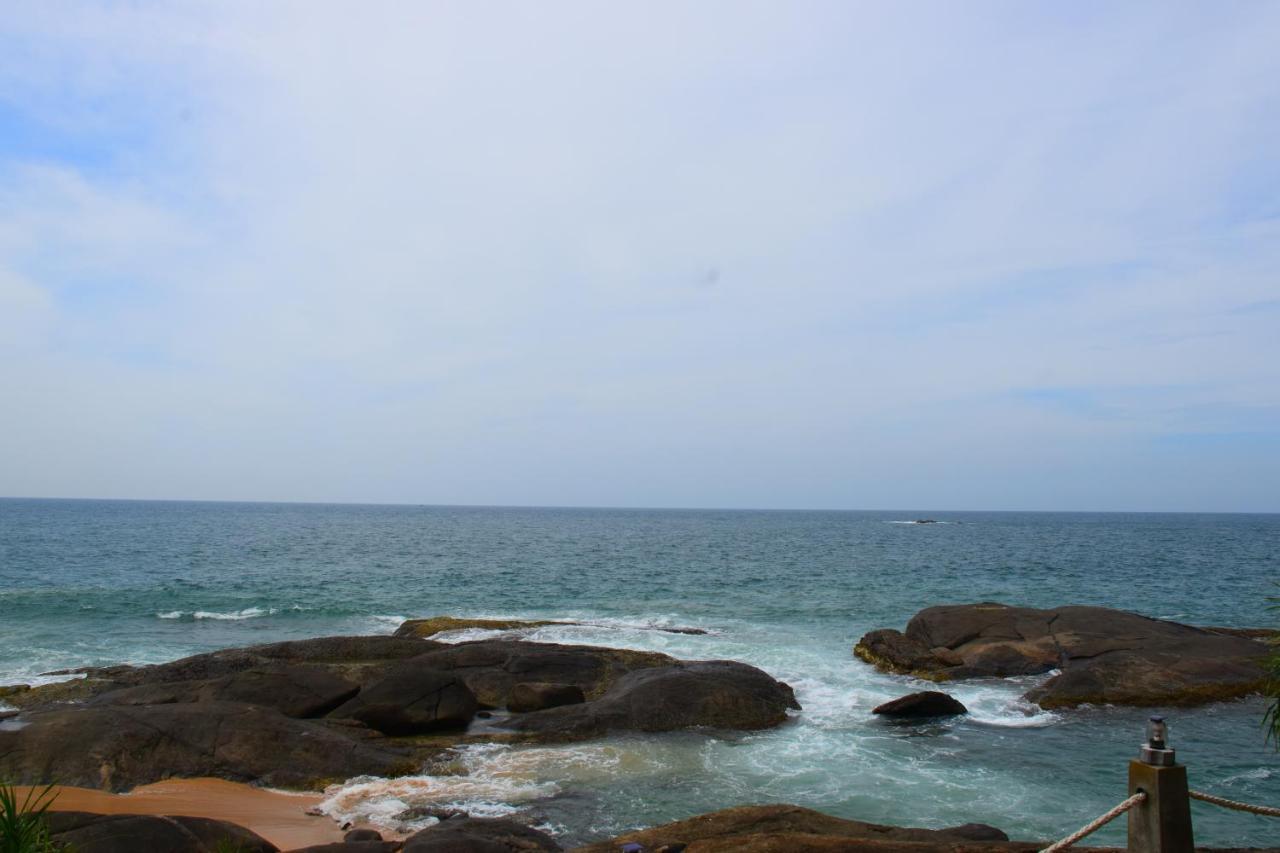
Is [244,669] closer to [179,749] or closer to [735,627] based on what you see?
[179,749]

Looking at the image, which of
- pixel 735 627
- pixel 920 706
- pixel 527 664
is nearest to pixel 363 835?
pixel 527 664

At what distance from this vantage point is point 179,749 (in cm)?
1825

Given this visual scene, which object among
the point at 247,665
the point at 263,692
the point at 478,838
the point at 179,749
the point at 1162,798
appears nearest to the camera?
the point at 1162,798

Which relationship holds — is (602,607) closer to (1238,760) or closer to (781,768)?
(781,768)

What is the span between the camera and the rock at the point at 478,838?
12523mm

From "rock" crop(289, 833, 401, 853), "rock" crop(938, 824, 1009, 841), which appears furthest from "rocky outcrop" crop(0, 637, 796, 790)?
"rock" crop(938, 824, 1009, 841)

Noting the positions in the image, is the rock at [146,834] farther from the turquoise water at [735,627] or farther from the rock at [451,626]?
the rock at [451,626]

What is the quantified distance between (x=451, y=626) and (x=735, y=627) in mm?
13017

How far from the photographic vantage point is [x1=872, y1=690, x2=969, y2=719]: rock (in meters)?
23.8

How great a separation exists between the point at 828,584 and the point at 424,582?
2871 cm

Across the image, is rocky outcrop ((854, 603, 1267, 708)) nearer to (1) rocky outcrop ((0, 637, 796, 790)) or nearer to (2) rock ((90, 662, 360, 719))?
(1) rocky outcrop ((0, 637, 796, 790))

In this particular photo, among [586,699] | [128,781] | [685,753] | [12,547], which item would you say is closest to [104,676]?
[128,781]

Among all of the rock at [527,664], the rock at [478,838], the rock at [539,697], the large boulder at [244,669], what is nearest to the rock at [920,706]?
the rock at [527,664]

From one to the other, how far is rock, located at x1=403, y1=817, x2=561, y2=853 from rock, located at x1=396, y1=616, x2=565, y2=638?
21.5 meters
